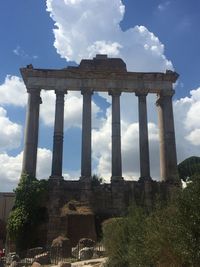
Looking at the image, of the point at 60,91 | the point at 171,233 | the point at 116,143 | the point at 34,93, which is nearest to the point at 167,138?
the point at 116,143

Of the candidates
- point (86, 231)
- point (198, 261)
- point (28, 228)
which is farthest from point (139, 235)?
point (28, 228)

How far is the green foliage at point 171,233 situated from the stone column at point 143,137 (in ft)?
67.6

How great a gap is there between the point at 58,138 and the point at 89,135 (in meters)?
2.66

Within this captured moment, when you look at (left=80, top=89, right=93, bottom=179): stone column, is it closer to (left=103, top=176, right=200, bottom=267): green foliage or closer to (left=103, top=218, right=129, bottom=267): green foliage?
(left=103, top=218, right=129, bottom=267): green foliage

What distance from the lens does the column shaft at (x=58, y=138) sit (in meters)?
34.2

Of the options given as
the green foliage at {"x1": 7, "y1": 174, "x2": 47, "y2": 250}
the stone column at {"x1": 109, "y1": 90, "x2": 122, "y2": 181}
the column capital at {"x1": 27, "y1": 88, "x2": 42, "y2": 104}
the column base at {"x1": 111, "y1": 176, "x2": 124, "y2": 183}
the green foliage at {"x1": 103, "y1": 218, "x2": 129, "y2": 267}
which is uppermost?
the column capital at {"x1": 27, "y1": 88, "x2": 42, "y2": 104}

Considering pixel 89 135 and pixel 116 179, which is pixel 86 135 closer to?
pixel 89 135

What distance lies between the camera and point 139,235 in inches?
499

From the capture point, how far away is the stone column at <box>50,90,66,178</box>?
34.2 metres

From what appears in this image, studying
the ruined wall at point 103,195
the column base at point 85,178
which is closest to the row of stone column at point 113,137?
the column base at point 85,178

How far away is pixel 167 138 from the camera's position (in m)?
36.2

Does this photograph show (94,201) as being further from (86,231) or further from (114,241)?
(114,241)

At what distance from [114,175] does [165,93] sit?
912 cm

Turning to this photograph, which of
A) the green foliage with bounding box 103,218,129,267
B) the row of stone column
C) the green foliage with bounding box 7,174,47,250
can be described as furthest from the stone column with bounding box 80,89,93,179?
the green foliage with bounding box 103,218,129,267
